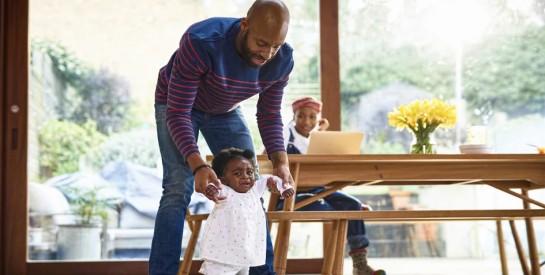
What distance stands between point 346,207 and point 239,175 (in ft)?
4.82

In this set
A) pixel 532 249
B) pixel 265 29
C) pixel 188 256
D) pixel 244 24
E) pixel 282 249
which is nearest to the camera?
Answer: pixel 265 29

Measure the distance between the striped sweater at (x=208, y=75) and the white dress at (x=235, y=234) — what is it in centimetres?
29

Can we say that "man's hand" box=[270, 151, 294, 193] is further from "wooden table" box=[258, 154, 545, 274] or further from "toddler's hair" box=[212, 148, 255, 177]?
"wooden table" box=[258, 154, 545, 274]

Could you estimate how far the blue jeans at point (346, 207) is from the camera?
3900 mm

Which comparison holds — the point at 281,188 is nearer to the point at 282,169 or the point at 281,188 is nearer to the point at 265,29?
the point at 282,169

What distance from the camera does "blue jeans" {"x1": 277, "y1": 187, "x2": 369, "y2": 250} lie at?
390 cm

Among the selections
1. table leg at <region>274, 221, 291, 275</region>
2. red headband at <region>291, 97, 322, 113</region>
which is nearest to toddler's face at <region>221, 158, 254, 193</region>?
table leg at <region>274, 221, 291, 275</region>

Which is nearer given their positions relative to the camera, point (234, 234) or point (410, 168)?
point (234, 234)

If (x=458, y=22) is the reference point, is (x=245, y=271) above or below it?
below

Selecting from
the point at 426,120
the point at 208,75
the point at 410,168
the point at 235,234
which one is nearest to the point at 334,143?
the point at 410,168

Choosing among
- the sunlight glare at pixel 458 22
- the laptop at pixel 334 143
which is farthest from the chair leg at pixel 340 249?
the sunlight glare at pixel 458 22

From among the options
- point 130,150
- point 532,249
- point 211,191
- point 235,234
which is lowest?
point 532,249

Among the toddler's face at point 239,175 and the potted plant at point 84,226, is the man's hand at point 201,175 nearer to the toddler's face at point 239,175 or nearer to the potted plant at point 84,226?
the toddler's face at point 239,175

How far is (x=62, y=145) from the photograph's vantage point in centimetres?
465
